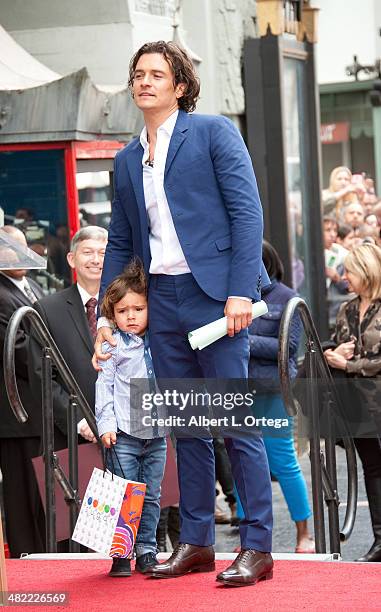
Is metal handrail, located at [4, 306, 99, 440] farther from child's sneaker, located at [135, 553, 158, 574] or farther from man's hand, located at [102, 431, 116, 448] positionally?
child's sneaker, located at [135, 553, 158, 574]

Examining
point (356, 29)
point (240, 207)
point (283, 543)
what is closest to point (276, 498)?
point (283, 543)

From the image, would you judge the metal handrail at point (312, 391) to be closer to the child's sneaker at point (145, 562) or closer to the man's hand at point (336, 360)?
the man's hand at point (336, 360)

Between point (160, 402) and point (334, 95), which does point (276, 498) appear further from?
point (334, 95)

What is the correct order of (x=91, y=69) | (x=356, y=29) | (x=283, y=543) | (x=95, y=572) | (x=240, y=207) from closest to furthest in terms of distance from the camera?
(x=240, y=207)
(x=95, y=572)
(x=283, y=543)
(x=91, y=69)
(x=356, y=29)

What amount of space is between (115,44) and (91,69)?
0.84ft

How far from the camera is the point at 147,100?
518 cm

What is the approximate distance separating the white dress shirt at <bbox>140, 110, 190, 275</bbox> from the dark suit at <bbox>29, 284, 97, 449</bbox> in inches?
74.6

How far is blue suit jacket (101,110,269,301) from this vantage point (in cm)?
507

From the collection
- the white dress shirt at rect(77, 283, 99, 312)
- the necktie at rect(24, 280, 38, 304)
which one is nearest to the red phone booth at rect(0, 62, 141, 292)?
the necktie at rect(24, 280, 38, 304)

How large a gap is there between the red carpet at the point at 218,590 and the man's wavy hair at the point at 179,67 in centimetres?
173

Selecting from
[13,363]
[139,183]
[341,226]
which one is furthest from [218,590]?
[341,226]

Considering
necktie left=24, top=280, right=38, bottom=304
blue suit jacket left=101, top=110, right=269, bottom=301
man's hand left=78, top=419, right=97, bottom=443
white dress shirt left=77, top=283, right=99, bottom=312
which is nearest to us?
blue suit jacket left=101, top=110, right=269, bottom=301

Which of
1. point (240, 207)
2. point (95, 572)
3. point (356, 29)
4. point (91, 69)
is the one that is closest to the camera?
point (240, 207)

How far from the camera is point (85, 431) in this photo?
6.93m
